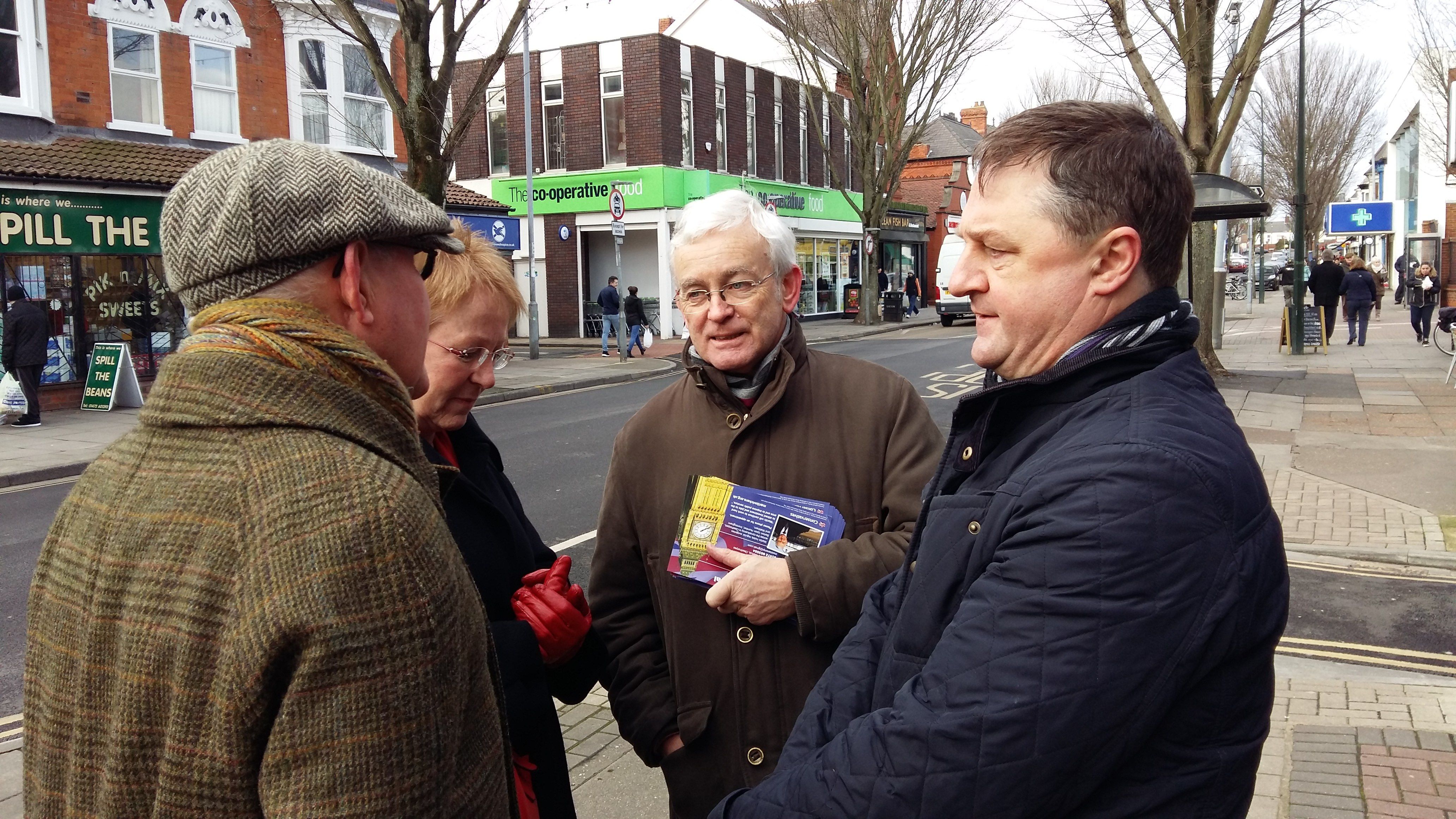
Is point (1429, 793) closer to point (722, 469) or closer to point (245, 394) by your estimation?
point (722, 469)

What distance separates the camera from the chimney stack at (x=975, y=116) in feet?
195

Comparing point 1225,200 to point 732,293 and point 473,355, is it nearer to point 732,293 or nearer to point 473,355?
point 732,293

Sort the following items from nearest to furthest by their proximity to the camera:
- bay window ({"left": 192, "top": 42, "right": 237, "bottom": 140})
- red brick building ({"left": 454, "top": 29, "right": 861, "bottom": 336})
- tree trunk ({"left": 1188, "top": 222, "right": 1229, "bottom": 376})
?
tree trunk ({"left": 1188, "top": 222, "right": 1229, "bottom": 376})
bay window ({"left": 192, "top": 42, "right": 237, "bottom": 140})
red brick building ({"left": 454, "top": 29, "right": 861, "bottom": 336})

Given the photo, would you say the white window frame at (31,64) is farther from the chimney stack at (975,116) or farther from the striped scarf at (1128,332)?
the chimney stack at (975,116)

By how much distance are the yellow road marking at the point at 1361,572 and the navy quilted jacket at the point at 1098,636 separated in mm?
5872

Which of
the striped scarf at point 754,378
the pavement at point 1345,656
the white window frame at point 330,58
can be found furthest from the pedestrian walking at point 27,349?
the striped scarf at point 754,378

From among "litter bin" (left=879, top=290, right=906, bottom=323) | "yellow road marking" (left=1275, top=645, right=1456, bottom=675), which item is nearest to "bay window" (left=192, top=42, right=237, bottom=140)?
"yellow road marking" (left=1275, top=645, right=1456, bottom=675)

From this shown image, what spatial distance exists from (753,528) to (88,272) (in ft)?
54.8

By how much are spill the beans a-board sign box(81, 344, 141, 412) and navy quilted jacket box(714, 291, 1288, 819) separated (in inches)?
630

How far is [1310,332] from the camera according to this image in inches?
797

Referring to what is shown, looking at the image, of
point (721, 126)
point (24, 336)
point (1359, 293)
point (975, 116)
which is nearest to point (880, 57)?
point (721, 126)

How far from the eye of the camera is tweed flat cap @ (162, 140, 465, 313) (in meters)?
1.31

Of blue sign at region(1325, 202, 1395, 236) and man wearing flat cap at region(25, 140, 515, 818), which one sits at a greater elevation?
blue sign at region(1325, 202, 1395, 236)

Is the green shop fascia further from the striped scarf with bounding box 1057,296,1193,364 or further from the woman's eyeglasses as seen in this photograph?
the striped scarf with bounding box 1057,296,1193,364
